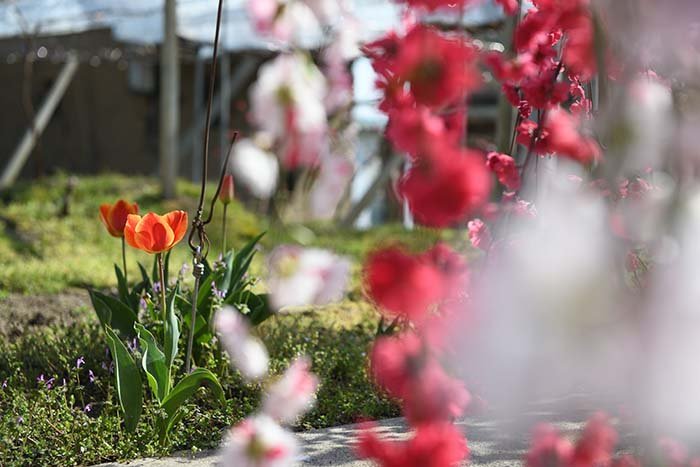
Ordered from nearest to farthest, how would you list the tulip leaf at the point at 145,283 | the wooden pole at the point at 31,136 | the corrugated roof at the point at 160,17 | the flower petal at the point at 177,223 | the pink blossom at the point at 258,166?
the pink blossom at the point at 258,166 < the flower petal at the point at 177,223 < the tulip leaf at the point at 145,283 < the wooden pole at the point at 31,136 < the corrugated roof at the point at 160,17

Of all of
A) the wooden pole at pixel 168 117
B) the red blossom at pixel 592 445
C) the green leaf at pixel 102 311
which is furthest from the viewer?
the wooden pole at pixel 168 117

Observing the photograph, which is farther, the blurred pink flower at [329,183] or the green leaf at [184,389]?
the green leaf at [184,389]

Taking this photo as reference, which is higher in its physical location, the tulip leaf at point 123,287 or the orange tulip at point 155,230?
the orange tulip at point 155,230

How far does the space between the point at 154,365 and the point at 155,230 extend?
0.40 metres

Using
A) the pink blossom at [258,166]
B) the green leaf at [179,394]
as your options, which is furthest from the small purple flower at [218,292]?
the pink blossom at [258,166]

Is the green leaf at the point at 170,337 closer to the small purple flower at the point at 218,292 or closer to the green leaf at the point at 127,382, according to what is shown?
the green leaf at the point at 127,382

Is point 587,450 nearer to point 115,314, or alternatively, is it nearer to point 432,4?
point 432,4

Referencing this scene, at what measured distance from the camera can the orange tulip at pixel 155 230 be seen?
254 cm

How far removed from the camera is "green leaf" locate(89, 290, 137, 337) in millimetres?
3088

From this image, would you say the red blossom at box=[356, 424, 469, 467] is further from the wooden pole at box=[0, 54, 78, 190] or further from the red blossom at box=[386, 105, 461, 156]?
the wooden pole at box=[0, 54, 78, 190]

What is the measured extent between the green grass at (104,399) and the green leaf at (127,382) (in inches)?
2.6

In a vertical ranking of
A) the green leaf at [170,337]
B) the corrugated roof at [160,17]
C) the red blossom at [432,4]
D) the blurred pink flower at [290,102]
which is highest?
the corrugated roof at [160,17]

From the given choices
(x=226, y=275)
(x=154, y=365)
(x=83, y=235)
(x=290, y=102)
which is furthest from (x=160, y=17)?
(x=290, y=102)

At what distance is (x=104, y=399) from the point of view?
10.1 ft
